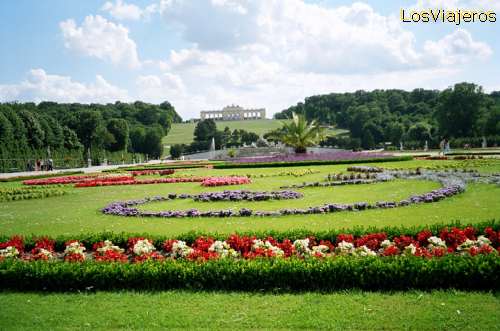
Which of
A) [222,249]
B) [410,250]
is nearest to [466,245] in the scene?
[410,250]

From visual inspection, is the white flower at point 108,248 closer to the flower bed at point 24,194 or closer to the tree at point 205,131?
the flower bed at point 24,194

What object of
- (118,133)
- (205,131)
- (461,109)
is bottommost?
(118,133)

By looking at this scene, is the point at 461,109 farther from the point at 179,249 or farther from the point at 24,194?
the point at 179,249

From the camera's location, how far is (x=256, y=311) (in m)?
5.28

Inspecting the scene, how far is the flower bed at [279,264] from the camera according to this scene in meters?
5.66

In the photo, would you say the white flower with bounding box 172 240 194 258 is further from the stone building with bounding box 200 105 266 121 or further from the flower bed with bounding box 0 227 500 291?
the stone building with bounding box 200 105 266 121

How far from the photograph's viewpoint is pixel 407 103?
10375 centimetres

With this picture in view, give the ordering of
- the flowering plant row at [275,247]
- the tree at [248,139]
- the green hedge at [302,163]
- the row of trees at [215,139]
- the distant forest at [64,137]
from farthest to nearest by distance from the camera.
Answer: the tree at [248,139] < the row of trees at [215,139] < the distant forest at [64,137] < the green hedge at [302,163] < the flowering plant row at [275,247]

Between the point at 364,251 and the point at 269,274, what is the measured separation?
152 cm

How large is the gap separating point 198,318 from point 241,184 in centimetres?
1302

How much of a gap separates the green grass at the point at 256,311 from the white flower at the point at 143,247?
3.83 feet

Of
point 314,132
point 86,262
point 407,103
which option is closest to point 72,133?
point 314,132

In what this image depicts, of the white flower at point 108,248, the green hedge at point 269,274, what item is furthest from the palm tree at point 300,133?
the green hedge at point 269,274

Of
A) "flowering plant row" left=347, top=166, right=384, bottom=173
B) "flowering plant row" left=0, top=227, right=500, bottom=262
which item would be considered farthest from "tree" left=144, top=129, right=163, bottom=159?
"flowering plant row" left=0, top=227, right=500, bottom=262
